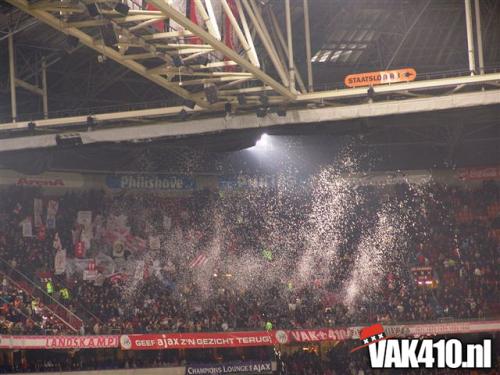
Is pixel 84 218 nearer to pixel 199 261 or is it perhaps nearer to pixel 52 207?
pixel 52 207

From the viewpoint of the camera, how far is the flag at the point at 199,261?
40.0 m

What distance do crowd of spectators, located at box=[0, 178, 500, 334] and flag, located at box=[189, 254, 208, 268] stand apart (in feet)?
0.39

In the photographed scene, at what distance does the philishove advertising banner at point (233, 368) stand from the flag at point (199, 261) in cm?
648

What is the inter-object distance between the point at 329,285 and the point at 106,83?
550 inches

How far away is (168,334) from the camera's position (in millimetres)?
34219

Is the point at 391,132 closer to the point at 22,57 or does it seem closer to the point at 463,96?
the point at 463,96

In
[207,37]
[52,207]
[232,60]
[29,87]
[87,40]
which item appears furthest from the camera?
[52,207]

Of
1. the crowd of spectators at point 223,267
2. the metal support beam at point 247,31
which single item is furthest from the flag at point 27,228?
the metal support beam at point 247,31

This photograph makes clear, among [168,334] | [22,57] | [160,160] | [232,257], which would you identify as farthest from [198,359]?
[22,57]

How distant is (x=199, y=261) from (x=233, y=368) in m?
6.95

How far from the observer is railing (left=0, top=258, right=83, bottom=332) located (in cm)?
3491

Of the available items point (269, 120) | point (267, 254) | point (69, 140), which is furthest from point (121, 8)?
point (267, 254)

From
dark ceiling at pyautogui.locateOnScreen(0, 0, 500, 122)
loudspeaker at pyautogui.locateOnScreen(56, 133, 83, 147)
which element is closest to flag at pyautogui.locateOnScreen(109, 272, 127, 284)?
dark ceiling at pyautogui.locateOnScreen(0, 0, 500, 122)

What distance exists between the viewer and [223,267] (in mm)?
40250
